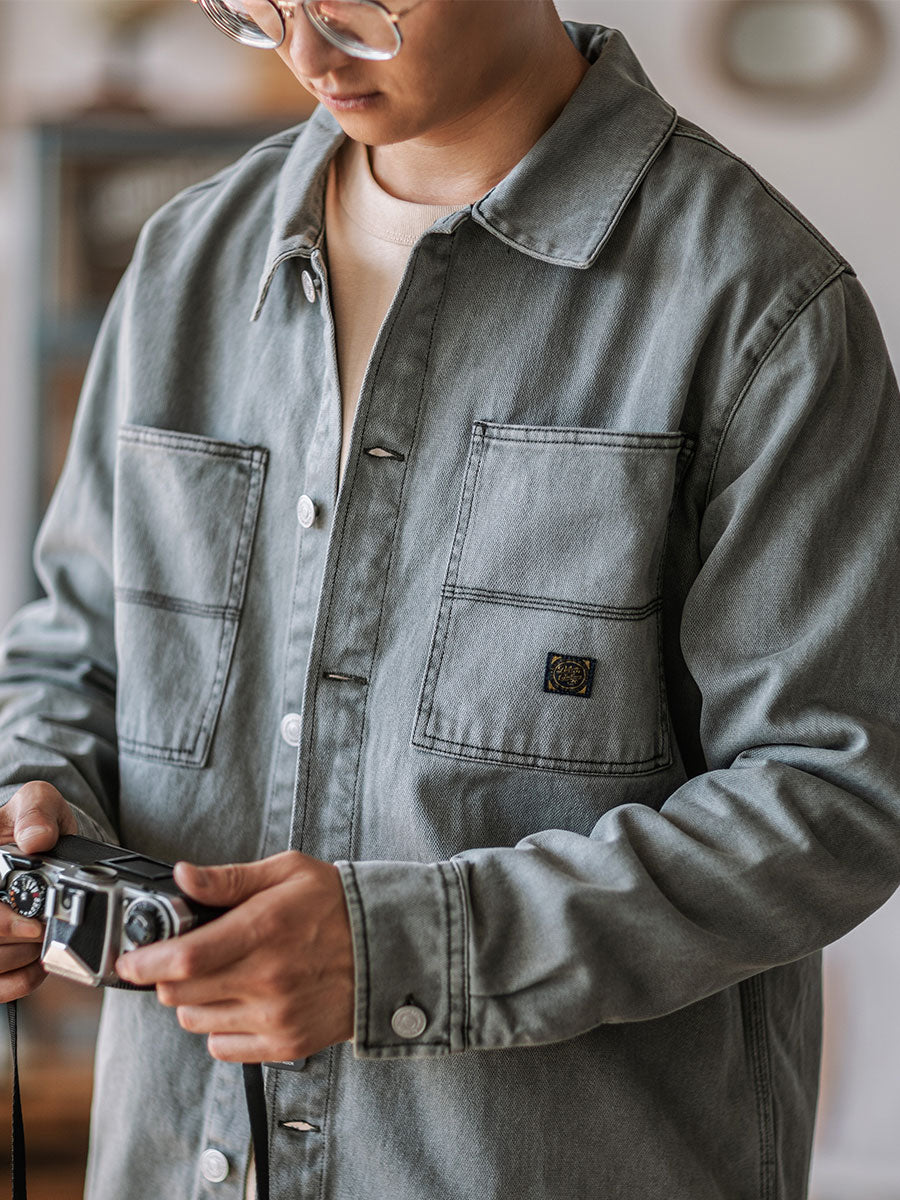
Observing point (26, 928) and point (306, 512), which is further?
point (306, 512)

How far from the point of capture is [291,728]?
0.90 m

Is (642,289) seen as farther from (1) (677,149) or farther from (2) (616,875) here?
(2) (616,875)

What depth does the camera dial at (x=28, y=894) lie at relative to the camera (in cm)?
76

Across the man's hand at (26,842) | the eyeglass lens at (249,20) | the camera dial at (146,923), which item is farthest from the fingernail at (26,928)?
the eyeglass lens at (249,20)

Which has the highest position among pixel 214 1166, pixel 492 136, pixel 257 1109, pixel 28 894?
pixel 492 136

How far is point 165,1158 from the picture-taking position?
0.94m

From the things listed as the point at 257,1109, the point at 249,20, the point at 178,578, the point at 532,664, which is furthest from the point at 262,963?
the point at 249,20

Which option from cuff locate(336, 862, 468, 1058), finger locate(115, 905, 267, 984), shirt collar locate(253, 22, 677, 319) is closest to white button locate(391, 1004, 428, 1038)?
cuff locate(336, 862, 468, 1058)

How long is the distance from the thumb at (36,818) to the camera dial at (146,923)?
0.11 m

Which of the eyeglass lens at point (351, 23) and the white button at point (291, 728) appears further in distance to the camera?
the white button at point (291, 728)

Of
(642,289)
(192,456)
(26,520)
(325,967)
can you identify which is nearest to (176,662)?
(192,456)

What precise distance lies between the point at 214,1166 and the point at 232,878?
340 mm

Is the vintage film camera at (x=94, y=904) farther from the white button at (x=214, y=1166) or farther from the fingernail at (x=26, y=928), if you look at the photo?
the white button at (x=214, y=1166)

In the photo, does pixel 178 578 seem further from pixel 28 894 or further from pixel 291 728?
pixel 28 894
